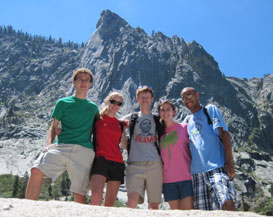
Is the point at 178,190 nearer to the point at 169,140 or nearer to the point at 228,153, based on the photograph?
the point at 169,140

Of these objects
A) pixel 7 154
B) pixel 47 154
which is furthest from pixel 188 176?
pixel 7 154

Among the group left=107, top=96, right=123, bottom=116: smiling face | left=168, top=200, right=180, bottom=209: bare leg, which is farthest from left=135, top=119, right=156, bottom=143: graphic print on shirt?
left=168, top=200, right=180, bottom=209: bare leg

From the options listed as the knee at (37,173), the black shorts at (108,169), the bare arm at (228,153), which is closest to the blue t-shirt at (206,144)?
the bare arm at (228,153)

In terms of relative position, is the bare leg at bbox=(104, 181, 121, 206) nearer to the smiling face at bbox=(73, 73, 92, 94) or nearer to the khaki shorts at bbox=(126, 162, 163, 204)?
the khaki shorts at bbox=(126, 162, 163, 204)

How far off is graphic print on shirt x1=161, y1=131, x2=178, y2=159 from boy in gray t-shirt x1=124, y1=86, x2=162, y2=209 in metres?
0.24

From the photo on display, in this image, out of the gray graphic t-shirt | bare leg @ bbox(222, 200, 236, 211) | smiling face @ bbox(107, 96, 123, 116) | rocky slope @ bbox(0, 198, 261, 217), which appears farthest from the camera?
smiling face @ bbox(107, 96, 123, 116)

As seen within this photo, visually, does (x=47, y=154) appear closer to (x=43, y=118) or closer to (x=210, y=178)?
(x=210, y=178)

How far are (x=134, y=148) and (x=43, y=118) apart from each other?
7112 inches

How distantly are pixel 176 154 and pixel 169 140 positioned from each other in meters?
0.47

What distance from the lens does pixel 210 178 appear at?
22.0 ft

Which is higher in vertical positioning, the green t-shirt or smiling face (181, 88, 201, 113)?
smiling face (181, 88, 201, 113)

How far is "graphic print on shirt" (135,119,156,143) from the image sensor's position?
7956mm

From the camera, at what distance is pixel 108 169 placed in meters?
7.29

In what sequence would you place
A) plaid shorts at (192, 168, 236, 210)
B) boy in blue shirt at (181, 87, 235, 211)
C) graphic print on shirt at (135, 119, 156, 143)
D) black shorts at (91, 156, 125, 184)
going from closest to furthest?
plaid shorts at (192, 168, 236, 210) → boy in blue shirt at (181, 87, 235, 211) → black shorts at (91, 156, 125, 184) → graphic print on shirt at (135, 119, 156, 143)
